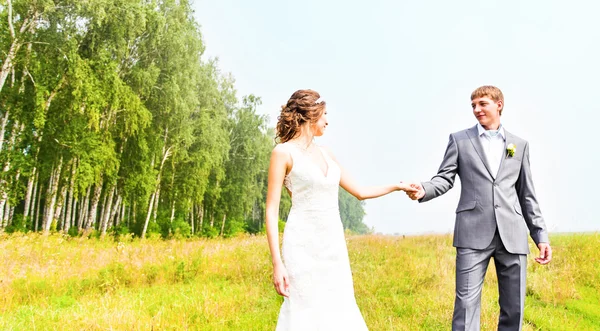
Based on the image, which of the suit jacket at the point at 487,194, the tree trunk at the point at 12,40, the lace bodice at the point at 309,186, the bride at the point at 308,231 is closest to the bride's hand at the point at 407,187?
the suit jacket at the point at 487,194

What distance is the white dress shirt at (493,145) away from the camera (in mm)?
4410

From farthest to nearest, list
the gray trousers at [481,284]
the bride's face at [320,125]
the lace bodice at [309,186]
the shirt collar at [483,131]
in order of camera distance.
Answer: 1. the shirt collar at [483,131]
2. the gray trousers at [481,284]
3. the bride's face at [320,125]
4. the lace bodice at [309,186]

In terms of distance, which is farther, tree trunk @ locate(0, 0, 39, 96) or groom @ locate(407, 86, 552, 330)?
tree trunk @ locate(0, 0, 39, 96)

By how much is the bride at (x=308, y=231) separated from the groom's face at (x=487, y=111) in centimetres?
166

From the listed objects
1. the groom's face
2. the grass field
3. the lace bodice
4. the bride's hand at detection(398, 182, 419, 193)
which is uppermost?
the groom's face

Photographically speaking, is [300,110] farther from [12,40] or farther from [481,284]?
[12,40]

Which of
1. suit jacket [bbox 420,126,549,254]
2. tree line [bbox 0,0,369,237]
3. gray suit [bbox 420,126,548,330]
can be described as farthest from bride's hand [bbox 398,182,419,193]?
tree line [bbox 0,0,369,237]

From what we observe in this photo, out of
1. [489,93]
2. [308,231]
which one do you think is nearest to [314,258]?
[308,231]

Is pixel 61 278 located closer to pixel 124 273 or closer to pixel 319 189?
pixel 124 273

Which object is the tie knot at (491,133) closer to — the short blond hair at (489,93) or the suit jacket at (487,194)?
the suit jacket at (487,194)

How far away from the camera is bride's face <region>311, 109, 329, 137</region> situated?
3632mm

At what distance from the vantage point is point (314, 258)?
344 centimetres

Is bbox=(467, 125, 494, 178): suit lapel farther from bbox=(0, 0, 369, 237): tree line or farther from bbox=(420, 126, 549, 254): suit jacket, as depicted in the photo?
bbox=(0, 0, 369, 237): tree line

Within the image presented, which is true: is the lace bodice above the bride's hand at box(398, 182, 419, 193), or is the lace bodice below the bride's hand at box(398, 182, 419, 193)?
below
